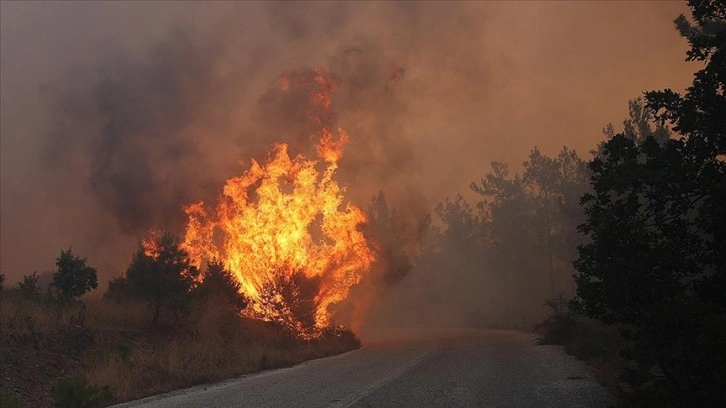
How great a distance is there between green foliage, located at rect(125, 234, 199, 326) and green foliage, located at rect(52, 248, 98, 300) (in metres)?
2.06

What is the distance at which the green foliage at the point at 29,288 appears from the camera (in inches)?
1026

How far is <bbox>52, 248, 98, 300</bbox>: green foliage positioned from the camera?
92.6 feet

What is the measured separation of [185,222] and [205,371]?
17.8 meters

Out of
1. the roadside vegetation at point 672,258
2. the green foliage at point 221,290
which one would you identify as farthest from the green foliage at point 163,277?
the roadside vegetation at point 672,258

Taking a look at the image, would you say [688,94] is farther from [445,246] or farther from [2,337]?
[445,246]

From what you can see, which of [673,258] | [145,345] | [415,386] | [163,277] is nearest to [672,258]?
[673,258]

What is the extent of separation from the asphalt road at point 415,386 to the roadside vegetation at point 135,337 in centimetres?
188

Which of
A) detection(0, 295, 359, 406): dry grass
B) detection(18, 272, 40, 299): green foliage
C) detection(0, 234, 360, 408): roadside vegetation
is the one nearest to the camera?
detection(0, 234, 360, 408): roadside vegetation

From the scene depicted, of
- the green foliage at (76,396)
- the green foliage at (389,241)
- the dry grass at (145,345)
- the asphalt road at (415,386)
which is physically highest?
the green foliage at (389,241)

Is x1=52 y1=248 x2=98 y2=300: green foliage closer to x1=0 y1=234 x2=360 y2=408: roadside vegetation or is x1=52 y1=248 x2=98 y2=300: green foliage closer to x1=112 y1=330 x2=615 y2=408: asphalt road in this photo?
x1=0 y1=234 x2=360 y2=408: roadside vegetation

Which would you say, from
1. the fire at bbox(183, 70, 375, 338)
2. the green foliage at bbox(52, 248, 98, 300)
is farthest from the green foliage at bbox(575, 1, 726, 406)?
the green foliage at bbox(52, 248, 98, 300)

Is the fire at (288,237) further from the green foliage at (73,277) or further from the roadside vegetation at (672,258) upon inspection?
the roadside vegetation at (672,258)

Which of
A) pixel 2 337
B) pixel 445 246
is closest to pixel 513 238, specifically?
pixel 445 246

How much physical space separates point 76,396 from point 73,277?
1663cm
